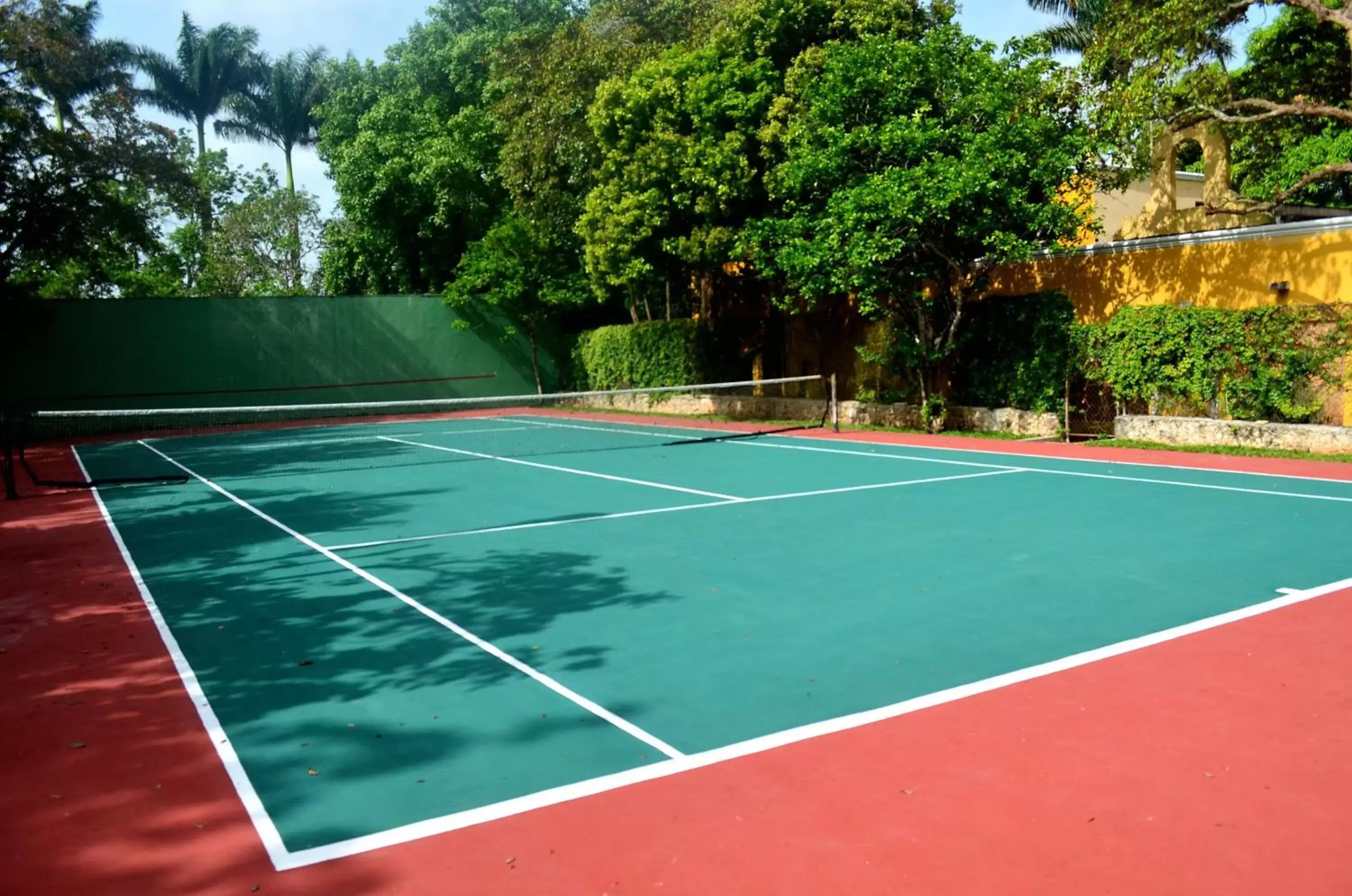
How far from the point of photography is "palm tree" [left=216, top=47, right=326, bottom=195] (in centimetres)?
5675

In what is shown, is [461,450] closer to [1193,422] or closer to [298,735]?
[1193,422]

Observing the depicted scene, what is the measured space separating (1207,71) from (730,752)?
19.7 m

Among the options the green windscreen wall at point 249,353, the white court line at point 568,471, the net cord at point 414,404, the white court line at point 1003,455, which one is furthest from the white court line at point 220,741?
the green windscreen wall at point 249,353

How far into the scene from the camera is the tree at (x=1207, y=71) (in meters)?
17.6

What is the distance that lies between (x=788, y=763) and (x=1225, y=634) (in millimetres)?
3219

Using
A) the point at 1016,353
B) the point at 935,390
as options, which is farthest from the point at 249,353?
the point at 1016,353

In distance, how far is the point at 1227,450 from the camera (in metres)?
14.8

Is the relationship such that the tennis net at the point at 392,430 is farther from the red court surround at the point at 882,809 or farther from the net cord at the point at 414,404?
the red court surround at the point at 882,809

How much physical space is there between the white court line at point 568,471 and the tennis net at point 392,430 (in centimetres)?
10

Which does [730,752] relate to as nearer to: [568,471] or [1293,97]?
[568,471]

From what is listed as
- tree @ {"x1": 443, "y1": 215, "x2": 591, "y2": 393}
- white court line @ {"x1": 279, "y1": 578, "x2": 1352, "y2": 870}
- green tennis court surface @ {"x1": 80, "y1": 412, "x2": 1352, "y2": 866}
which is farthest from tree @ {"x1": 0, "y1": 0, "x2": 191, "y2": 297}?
white court line @ {"x1": 279, "y1": 578, "x2": 1352, "y2": 870}

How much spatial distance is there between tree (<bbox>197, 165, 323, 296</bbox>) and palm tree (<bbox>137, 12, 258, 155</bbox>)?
722 inches

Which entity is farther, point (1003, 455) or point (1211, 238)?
point (1211, 238)

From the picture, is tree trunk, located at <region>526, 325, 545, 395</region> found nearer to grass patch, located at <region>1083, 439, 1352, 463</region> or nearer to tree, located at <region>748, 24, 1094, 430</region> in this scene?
tree, located at <region>748, 24, 1094, 430</region>
